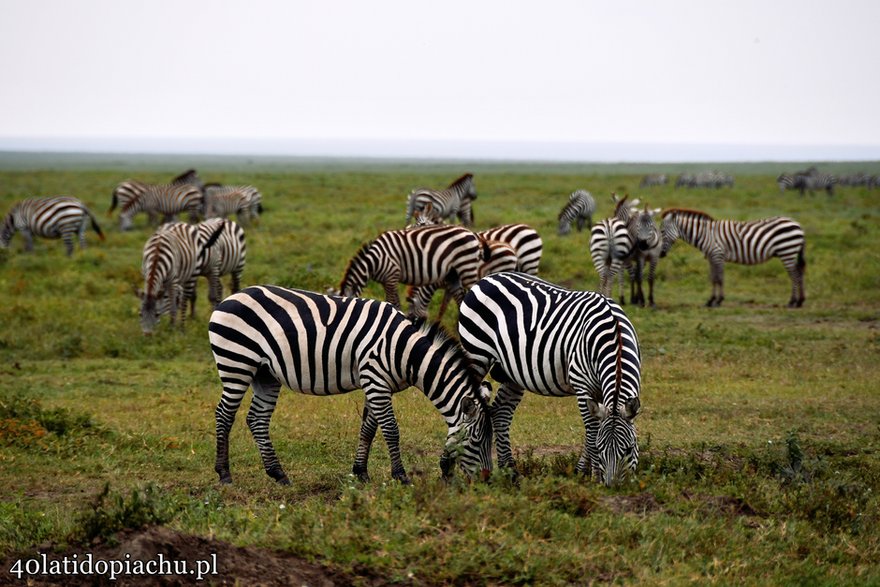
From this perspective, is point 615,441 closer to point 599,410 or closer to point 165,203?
point 599,410

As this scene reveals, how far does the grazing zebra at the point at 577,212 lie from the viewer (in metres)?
26.6

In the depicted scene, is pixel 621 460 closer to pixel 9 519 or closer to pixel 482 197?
pixel 9 519

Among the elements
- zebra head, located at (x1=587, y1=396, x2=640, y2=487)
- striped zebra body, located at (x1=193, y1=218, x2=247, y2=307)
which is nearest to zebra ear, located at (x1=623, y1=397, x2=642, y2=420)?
zebra head, located at (x1=587, y1=396, x2=640, y2=487)

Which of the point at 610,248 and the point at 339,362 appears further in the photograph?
the point at 610,248

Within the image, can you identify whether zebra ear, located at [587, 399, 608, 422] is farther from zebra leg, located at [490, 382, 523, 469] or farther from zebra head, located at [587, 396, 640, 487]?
zebra leg, located at [490, 382, 523, 469]

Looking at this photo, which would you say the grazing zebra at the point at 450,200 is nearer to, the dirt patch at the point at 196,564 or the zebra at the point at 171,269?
the zebra at the point at 171,269

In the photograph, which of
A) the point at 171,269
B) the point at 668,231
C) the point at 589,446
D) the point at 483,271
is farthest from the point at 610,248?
the point at 589,446

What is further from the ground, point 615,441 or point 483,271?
point 483,271

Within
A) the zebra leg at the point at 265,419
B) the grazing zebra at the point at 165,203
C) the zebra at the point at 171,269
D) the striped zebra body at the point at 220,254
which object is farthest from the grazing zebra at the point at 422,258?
the grazing zebra at the point at 165,203

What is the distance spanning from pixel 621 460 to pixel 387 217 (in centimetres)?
2315

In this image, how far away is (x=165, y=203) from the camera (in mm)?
28484

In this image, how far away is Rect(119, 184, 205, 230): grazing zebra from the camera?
28203 mm

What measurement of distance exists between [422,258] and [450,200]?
40.2 ft

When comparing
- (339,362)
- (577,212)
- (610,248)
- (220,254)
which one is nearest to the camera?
(339,362)
